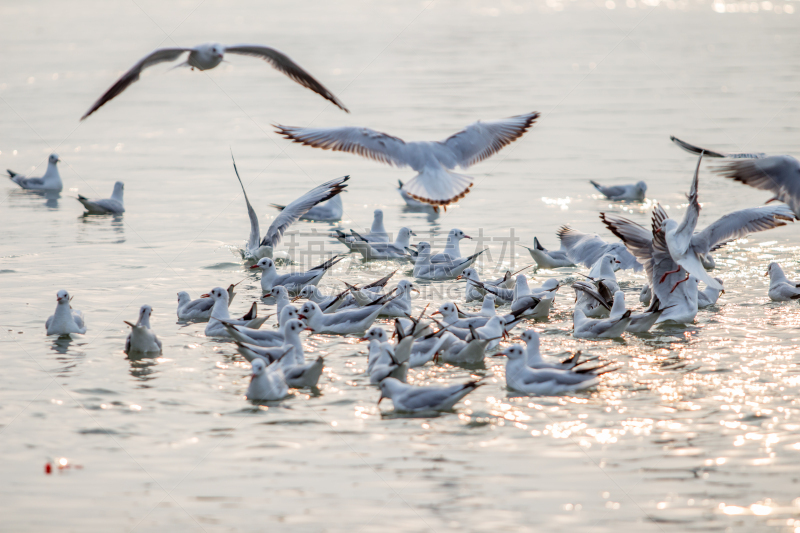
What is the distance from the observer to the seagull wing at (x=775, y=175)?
443 inches

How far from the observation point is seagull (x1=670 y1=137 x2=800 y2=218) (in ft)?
36.9

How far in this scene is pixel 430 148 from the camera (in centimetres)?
1398

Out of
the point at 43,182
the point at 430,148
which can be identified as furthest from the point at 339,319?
the point at 43,182

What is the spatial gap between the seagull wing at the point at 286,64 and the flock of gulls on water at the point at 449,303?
3 cm

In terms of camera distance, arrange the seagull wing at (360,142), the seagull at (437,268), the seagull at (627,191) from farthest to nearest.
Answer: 1. the seagull at (627,191)
2. the seagull wing at (360,142)
3. the seagull at (437,268)

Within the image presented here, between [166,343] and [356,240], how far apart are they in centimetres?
511

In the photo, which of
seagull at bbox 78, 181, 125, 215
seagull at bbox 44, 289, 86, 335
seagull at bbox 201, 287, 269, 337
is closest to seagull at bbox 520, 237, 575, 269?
seagull at bbox 201, 287, 269, 337

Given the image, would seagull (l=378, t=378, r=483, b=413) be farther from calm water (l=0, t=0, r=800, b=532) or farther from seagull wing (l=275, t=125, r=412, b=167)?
seagull wing (l=275, t=125, r=412, b=167)

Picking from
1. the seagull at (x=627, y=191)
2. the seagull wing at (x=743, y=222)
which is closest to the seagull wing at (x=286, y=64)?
the seagull wing at (x=743, y=222)

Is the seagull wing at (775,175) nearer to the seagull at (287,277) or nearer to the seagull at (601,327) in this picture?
the seagull at (601,327)

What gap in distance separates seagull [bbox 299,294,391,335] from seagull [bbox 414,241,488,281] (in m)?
2.89

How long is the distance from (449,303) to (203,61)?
14.9 ft

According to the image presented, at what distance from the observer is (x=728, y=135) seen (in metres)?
25.5

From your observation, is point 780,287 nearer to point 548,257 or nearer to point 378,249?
point 548,257
